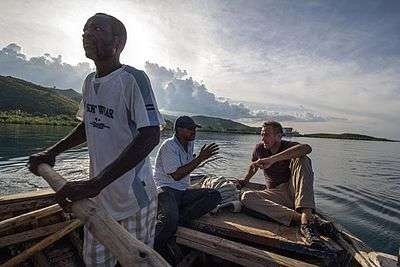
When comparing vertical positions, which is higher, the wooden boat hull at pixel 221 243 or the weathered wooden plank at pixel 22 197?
the weathered wooden plank at pixel 22 197

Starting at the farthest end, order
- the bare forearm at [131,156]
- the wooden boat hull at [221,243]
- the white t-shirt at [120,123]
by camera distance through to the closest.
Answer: the wooden boat hull at [221,243], the white t-shirt at [120,123], the bare forearm at [131,156]

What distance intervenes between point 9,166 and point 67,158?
16.6 feet

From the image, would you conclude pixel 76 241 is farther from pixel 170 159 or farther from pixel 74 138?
pixel 74 138

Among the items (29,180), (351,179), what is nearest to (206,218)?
(29,180)

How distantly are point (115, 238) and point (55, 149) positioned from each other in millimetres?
1817

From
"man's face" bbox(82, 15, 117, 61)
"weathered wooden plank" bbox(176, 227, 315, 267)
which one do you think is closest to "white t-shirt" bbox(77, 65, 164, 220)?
"man's face" bbox(82, 15, 117, 61)

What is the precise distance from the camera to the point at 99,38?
2.26 m

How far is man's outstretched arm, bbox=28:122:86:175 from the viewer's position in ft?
8.59

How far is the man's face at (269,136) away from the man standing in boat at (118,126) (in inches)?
172

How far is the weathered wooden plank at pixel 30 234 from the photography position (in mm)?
4500

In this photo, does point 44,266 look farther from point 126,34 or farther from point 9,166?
point 9,166

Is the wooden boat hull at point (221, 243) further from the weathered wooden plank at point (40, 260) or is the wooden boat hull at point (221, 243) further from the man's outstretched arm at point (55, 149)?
the man's outstretched arm at point (55, 149)

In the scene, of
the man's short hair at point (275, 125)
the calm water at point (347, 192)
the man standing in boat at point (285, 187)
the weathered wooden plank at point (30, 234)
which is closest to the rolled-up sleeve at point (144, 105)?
the weathered wooden plank at point (30, 234)

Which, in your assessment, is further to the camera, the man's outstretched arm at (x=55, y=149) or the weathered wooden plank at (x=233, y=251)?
the weathered wooden plank at (x=233, y=251)
